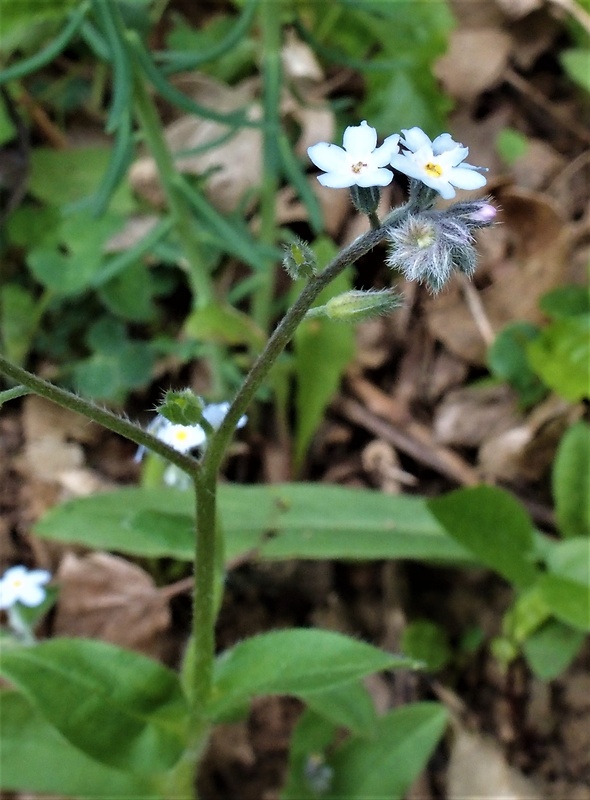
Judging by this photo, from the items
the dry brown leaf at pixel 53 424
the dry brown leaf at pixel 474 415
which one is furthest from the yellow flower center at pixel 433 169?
the dry brown leaf at pixel 53 424

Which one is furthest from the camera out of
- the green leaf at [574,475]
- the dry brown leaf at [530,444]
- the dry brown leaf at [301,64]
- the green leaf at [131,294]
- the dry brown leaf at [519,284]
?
the dry brown leaf at [301,64]

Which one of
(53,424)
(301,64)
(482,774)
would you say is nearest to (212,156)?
(301,64)

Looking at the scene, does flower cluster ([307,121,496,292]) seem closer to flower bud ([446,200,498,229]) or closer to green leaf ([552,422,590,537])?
flower bud ([446,200,498,229])

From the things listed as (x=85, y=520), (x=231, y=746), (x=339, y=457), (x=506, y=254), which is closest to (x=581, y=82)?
→ (x=506, y=254)

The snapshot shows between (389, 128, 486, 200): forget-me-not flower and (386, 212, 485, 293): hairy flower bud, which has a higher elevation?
(389, 128, 486, 200): forget-me-not flower

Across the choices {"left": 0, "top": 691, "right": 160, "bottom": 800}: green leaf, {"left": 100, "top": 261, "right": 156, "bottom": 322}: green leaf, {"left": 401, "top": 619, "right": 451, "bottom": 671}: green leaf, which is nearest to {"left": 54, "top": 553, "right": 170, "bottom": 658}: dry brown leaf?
{"left": 0, "top": 691, "right": 160, "bottom": 800}: green leaf

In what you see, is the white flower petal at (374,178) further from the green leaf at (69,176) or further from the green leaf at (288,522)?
the green leaf at (69,176)
